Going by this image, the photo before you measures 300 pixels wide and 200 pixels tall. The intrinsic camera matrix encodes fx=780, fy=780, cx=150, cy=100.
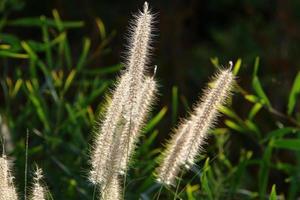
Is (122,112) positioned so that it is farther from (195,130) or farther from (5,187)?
(5,187)

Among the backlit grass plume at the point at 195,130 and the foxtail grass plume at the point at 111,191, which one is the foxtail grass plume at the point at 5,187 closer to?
the foxtail grass plume at the point at 111,191

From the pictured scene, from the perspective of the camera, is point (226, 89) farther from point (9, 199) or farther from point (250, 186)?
point (250, 186)

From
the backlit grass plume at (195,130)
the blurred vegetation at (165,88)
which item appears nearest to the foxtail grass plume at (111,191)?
the backlit grass plume at (195,130)

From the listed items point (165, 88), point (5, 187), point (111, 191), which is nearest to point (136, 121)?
point (111, 191)

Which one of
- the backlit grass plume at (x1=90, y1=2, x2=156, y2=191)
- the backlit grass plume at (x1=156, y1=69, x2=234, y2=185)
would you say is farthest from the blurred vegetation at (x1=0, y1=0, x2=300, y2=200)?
the backlit grass plume at (x1=90, y1=2, x2=156, y2=191)

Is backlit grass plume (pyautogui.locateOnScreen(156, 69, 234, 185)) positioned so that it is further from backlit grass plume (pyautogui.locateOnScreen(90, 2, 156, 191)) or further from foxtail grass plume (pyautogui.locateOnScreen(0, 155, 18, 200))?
foxtail grass plume (pyautogui.locateOnScreen(0, 155, 18, 200))
